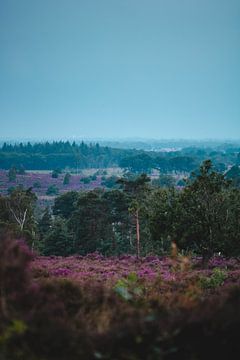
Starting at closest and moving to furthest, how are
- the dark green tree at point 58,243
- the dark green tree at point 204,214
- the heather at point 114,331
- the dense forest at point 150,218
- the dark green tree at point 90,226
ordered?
the heather at point 114,331
the dark green tree at point 204,214
the dense forest at point 150,218
the dark green tree at point 58,243
the dark green tree at point 90,226

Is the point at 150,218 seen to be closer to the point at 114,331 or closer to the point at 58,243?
the point at 114,331

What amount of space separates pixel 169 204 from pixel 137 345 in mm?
19901

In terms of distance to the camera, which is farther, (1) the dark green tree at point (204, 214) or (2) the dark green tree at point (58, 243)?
(2) the dark green tree at point (58, 243)

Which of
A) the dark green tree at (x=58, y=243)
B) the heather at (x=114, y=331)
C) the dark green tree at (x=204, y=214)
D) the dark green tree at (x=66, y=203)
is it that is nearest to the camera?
the heather at (x=114, y=331)

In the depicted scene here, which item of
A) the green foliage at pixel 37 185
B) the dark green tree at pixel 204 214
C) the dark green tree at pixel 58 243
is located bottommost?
the green foliage at pixel 37 185

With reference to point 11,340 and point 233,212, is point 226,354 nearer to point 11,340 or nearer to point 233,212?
point 11,340

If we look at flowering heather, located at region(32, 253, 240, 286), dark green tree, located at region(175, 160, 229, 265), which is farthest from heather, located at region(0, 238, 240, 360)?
dark green tree, located at region(175, 160, 229, 265)

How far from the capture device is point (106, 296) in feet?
26.6

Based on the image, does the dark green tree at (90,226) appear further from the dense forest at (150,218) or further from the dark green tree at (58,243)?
the dark green tree at (58,243)

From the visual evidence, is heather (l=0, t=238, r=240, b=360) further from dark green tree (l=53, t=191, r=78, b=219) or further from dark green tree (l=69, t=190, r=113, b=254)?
dark green tree (l=53, t=191, r=78, b=219)

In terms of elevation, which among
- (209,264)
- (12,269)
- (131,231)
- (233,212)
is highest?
(12,269)

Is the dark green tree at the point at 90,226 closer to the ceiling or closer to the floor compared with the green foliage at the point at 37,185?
closer to the ceiling

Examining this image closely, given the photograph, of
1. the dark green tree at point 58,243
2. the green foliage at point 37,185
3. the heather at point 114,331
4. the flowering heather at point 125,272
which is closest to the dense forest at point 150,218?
the dark green tree at point 58,243

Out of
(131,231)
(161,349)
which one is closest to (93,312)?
(161,349)
